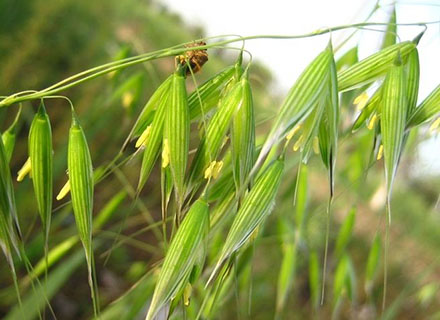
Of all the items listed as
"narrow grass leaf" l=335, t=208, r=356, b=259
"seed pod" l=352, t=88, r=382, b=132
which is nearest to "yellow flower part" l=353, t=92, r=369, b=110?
"seed pod" l=352, t=88, r=382, b=132

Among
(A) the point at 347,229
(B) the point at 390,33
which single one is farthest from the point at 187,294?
(A) the point at 347,229

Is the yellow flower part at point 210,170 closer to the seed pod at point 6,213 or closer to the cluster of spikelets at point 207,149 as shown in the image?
the cluster of spikelets at point 207,149

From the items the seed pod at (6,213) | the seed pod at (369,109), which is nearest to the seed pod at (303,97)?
the seed pod at (369,109)

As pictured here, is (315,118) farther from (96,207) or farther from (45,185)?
(96,207)

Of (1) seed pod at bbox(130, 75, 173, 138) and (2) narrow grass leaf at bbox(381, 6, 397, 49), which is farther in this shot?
(2) narrow grass leaf at bbox(381, 6, 397, 49)

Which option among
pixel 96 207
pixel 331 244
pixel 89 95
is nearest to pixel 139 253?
pixel 96 207

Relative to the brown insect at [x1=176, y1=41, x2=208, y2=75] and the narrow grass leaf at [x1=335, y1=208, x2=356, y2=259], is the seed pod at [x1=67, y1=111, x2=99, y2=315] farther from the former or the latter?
the narrow grass leaf at [x1=335, y1=208, x2=356, y2=259]
